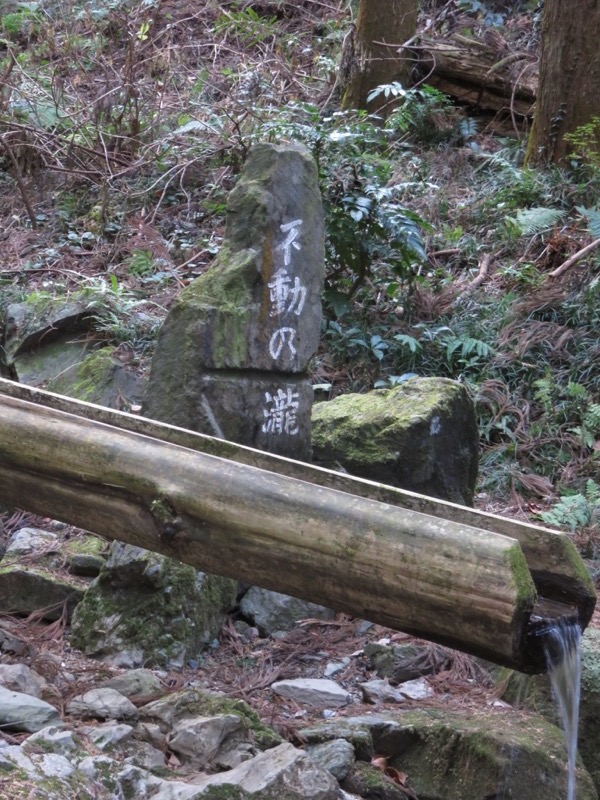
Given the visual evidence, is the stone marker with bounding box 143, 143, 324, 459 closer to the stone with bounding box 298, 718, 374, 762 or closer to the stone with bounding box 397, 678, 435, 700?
the stone with bounding box 397, 678, 435, 700

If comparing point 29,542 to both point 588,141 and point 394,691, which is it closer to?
point 394,691

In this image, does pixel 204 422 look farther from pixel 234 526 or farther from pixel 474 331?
pixel 474 331

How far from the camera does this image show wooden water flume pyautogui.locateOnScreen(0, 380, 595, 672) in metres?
2.16

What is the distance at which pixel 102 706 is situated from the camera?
325cm

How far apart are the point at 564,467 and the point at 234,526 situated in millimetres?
4221

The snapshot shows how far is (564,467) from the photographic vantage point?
20.4 feet

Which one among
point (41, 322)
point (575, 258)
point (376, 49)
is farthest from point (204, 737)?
point (376, 49)

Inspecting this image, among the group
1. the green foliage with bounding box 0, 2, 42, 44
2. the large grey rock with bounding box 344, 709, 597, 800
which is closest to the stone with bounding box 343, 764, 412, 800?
the large grey rock with bounding box 344, 709, 597, 800

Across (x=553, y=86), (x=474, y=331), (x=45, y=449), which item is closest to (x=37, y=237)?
(x=474, y=331)

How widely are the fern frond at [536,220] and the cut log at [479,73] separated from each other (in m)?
2.20

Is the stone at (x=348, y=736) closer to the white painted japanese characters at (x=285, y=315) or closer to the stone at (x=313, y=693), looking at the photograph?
the stone at (x=313, y=693)

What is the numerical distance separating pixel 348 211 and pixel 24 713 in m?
4.51

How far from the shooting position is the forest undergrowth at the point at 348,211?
264 inches

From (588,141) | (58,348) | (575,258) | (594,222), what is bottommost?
(58,348)
